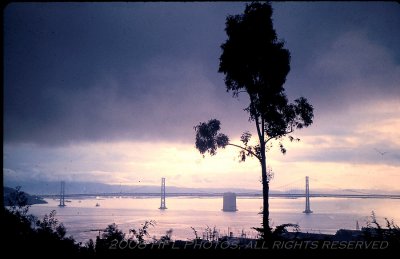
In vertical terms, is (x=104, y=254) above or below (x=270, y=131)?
below

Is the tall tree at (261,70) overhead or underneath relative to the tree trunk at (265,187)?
overhead

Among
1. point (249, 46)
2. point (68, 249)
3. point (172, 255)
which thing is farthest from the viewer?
point (249, 46)

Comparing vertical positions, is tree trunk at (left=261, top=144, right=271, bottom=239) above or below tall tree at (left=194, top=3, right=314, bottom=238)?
below

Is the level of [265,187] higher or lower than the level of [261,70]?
lower

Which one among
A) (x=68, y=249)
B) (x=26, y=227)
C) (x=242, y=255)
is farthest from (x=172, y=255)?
(x=26, y=227)

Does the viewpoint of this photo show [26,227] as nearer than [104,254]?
No

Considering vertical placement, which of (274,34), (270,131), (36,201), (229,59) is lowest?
(36,201)

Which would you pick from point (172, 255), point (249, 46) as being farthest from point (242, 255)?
point (249, 46)

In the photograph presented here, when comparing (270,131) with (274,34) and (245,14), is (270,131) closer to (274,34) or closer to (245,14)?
(274,34)

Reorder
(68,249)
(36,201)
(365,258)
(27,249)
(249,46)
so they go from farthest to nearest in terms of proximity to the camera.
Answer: (36,201) < (249,46) < (68,249) < (27,249) < (365,258)

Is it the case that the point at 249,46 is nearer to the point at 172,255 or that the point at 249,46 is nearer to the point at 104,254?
the point at 172,255
